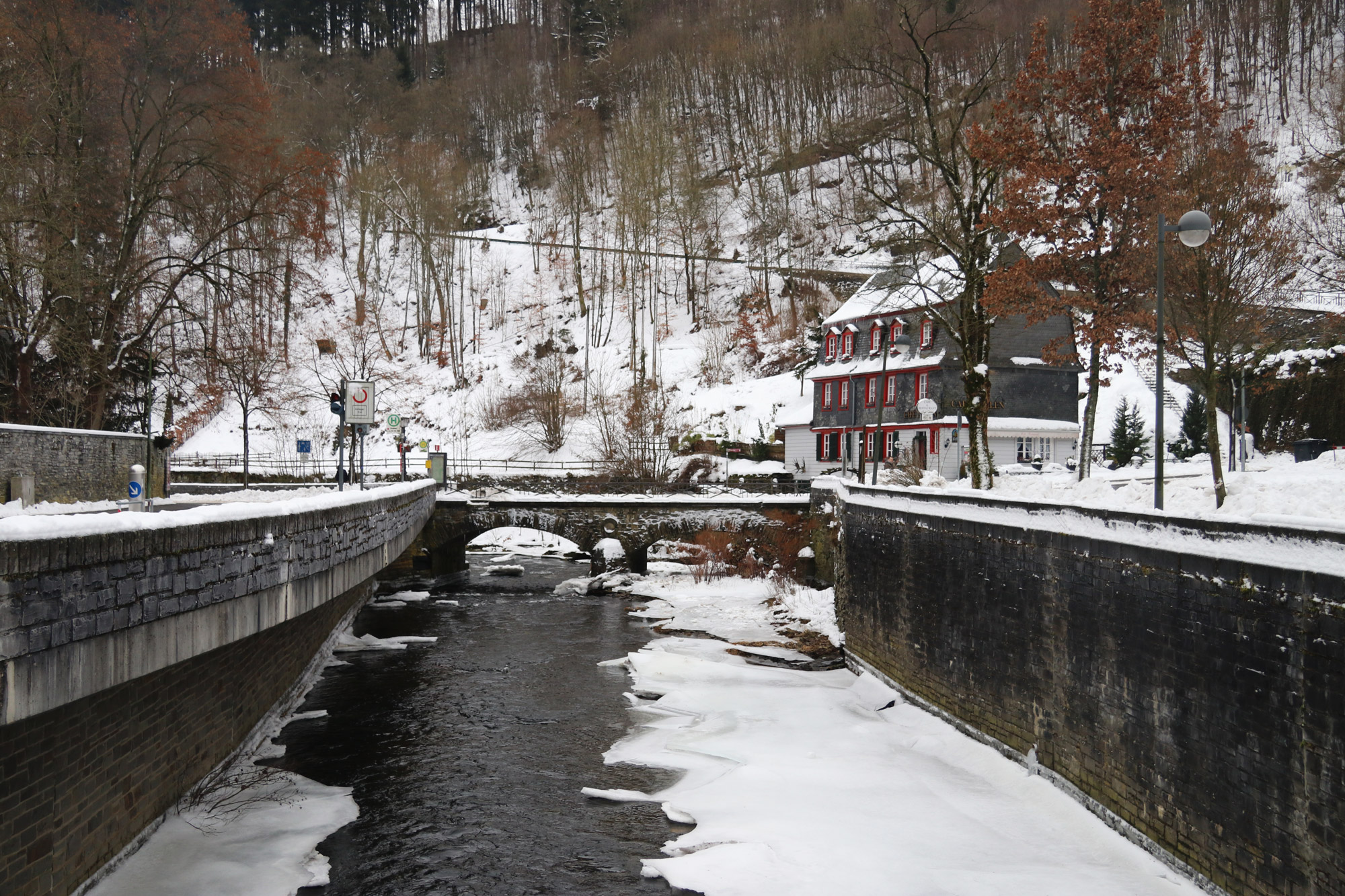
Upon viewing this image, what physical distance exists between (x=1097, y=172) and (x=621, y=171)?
43.3m

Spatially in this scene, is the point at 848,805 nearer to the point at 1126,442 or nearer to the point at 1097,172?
the point at 1097,172

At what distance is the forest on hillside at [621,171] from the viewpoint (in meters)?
21.4

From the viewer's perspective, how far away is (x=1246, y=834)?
25.8 ft

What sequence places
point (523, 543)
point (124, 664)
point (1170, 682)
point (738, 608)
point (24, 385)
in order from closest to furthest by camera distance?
point (124, 664)
point (1170, 682)
point (24, 385)
point (738, 608)
point (523, 543)

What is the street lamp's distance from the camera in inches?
414

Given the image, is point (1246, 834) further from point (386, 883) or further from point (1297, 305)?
point (1297, 305)

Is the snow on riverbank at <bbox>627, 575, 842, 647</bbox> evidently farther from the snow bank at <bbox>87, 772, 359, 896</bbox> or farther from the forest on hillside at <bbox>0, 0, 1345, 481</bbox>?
the snow bank at <bbox>87, 772, 359, 896</bbox>

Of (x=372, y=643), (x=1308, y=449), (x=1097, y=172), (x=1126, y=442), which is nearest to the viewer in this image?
(x=1097, y=172)

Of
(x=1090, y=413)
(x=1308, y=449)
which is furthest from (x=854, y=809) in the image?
(x=1308, y=449)

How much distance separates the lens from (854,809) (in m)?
11.8

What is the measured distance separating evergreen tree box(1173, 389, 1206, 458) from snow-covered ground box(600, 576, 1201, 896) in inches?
893

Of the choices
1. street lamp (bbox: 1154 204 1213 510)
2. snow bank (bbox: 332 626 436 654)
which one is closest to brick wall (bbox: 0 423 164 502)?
snow bank (bbox: 332 626 436 654)

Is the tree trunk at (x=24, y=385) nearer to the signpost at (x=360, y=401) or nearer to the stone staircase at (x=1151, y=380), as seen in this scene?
the signpost at (x=360, y=401)

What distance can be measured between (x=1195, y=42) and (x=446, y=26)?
3787 inches
